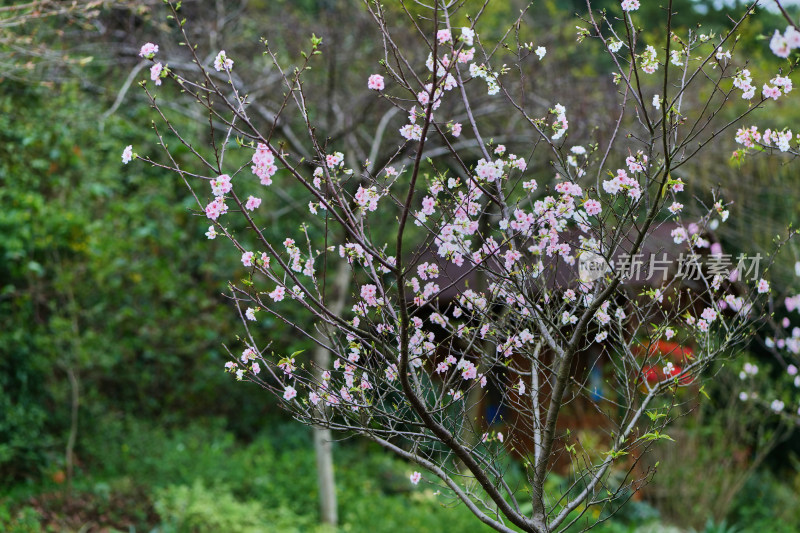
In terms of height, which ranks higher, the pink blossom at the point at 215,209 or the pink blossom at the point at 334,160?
the pink blossom at the point at 334,160

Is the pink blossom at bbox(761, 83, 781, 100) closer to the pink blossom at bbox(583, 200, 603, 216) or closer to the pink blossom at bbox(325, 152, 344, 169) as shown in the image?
the pink blossom at bbox(583, 200, 603, 216)

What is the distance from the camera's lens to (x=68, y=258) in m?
6.47

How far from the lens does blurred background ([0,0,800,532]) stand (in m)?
5.92

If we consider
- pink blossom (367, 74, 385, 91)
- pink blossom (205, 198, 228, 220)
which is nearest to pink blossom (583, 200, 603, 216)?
pink blossom (367, 74, 385, 91)

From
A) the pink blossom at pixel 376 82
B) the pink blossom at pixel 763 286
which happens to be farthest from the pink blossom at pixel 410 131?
the pink blossom at pixel 763 286

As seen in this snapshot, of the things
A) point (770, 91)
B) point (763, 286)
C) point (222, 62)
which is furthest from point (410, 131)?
point (763, 286)

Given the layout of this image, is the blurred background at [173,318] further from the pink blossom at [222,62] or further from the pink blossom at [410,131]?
the pink blossom at [410,131]

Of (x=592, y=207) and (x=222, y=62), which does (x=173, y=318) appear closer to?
(x=222, y=62)

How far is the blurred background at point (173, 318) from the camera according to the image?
5.92 metres

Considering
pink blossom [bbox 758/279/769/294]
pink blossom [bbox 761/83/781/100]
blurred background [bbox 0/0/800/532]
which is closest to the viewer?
pink blossom [bbox 761/83/781/100]

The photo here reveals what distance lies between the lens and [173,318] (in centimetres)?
794

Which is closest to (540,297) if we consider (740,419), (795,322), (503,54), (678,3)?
(503,54)

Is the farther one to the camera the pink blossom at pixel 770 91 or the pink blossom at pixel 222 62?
the pink blossom at pixel 770 91

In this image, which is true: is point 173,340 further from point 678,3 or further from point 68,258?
point 678,3
